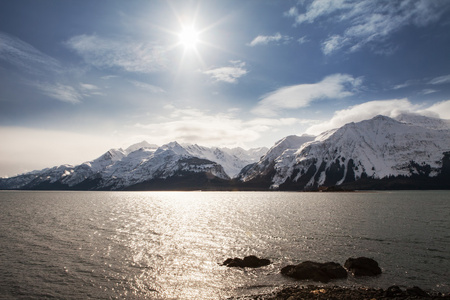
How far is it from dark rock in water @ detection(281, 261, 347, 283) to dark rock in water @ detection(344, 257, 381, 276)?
1.64m

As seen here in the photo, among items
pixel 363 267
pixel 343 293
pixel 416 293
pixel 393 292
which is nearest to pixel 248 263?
pixel 343 293

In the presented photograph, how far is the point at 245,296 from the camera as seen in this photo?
3153 centimetres

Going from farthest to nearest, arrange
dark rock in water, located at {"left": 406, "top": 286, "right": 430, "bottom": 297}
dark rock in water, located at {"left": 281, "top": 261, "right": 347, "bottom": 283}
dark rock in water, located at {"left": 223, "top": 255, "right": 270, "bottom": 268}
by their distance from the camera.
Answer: dark rock in water, located at {"left": 223, "top": 255, "right": 270, "bottom": 268} < dark rock in water, located at {"left": 281, "top": 261, "right": 347, "bottom": 283} < dark rock in water, located at {"left": 406, "top": 286, "right": 430, "bottom": 297}

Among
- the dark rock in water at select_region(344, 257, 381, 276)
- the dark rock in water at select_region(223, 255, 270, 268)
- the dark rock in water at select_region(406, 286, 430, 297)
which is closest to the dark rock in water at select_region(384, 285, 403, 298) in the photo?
the dark rock in water at select_region(406, 286, 430, 297)

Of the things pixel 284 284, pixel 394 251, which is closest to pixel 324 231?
pixel 394 251

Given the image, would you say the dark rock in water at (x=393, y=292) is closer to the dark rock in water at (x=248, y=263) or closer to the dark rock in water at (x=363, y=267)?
the dark rock in water at (x=363, y=267)

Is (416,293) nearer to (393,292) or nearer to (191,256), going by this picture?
(393,292)

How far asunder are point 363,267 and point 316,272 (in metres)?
7.00

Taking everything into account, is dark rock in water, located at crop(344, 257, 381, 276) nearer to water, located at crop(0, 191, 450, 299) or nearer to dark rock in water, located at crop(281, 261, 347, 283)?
water, located at crop(0, 191, 450, 299)

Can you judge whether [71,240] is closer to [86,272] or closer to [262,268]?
[86,272]

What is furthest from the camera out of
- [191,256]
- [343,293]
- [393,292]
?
[191,256]

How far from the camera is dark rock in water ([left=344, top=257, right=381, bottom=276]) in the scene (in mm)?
37562

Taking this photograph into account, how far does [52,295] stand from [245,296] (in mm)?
22295

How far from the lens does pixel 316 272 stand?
37125mm
